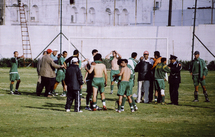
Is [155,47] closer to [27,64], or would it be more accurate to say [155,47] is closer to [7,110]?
[27,64]

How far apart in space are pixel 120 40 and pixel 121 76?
28265 millimetres

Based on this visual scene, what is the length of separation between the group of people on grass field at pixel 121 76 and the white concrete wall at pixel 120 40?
22104 mm

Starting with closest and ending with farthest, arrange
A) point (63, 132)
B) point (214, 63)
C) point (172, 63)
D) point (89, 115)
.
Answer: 1. point (63, 132)
2. point (89, 115)
3. point (172, 63)
4. point (214, 63)

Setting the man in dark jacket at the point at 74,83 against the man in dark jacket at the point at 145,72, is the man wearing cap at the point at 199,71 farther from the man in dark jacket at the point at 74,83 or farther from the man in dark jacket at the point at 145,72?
the man in dark jacket at the point at 74,83

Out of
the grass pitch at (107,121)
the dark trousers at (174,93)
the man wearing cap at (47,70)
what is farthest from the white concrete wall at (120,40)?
the grass pitch at (107,121)

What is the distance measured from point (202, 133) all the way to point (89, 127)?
2.81 meters

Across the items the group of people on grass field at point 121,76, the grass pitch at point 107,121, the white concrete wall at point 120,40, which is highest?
the white concrete wall at point 120,40

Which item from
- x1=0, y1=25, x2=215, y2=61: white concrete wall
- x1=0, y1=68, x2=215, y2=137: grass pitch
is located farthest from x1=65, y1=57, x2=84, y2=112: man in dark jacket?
x1=0, y1=25, x2=215, y2=61: white concrete wall

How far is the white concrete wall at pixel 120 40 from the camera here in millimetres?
39188

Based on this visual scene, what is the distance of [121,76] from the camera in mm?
11438

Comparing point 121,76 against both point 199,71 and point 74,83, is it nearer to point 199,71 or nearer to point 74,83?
point 74,83

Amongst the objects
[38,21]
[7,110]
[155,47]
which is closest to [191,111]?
[7,110]

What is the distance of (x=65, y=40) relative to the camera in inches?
1597

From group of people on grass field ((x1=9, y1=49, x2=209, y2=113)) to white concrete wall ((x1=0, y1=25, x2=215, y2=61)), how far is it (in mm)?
22104
